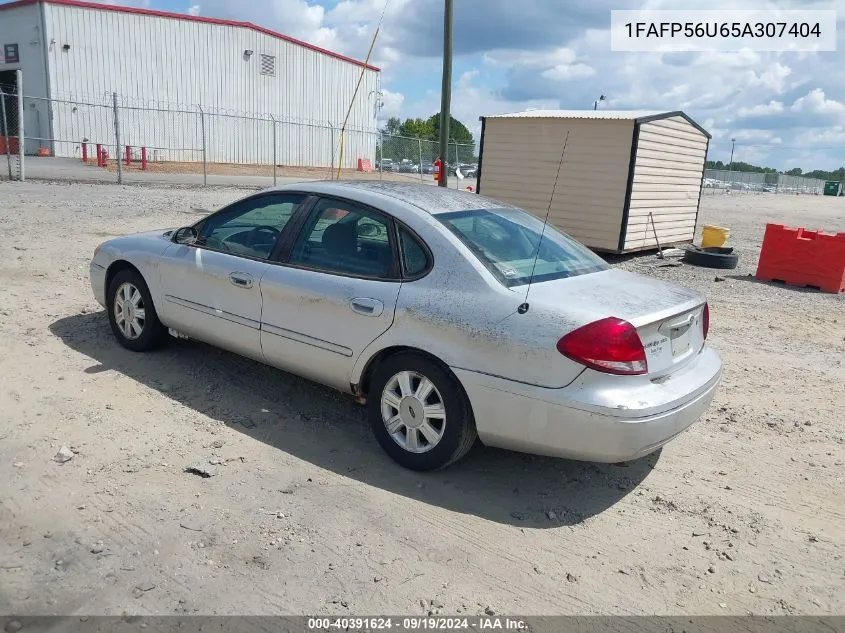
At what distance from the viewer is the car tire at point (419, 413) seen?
144 inches

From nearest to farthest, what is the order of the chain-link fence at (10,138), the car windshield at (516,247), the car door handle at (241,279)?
the car windshield at (516,247), the car door handle at (241,279), the chain-link fence at (10,138)

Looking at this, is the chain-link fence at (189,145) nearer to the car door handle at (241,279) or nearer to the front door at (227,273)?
the front door at (227,273)

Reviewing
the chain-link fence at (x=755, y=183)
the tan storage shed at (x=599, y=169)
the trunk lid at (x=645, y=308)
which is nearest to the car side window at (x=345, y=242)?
the trunk lid at (x=645, y=308)

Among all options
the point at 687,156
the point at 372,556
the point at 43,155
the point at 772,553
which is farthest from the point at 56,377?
the point at 43,155

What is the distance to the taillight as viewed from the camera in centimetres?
333

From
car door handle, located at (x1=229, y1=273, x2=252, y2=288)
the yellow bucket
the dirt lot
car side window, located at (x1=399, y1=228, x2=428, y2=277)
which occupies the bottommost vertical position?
the dirt lot

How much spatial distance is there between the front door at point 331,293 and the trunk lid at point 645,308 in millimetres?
878

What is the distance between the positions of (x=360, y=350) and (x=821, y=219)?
3011 centimetres

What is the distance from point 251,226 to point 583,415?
268 centimetres

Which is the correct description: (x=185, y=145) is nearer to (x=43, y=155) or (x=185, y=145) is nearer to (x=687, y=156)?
(x=43, y=155)

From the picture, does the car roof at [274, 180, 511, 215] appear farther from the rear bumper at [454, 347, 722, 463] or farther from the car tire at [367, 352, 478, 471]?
the rear bumper at [454, 347, 722, 463]

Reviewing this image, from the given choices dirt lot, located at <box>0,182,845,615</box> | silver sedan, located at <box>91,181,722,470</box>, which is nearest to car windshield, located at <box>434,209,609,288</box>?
silver sedan, located at <box>91,181,722,470</box>

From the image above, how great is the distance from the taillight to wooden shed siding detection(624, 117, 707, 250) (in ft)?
28.6

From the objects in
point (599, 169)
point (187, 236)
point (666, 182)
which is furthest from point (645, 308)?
point (666, 182)
